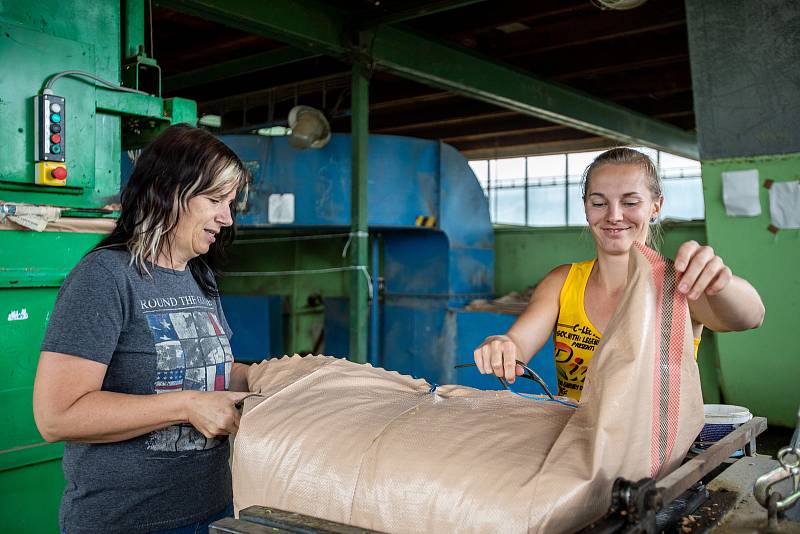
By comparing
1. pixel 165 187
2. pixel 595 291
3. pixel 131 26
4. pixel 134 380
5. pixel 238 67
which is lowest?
pixel 134 380

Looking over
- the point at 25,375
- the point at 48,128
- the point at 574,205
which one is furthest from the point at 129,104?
the point at 574,205

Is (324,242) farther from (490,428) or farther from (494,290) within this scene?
(490,428)

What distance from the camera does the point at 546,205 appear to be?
13.4 meters

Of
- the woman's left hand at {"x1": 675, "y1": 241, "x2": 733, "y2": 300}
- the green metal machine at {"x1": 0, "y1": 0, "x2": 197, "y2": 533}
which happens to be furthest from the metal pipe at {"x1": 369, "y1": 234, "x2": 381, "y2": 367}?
the woman's left hand at {"x1": 675, "y1": 241, "x2": 733, "y2": 300}

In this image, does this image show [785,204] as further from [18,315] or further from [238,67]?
[238,67]

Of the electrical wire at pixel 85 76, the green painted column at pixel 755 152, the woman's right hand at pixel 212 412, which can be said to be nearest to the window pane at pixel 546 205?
the green painted column at pixel 755 152

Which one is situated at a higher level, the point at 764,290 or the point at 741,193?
the point at 741,193

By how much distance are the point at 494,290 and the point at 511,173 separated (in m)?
8.71

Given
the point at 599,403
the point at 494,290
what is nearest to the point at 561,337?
the point at 599,403

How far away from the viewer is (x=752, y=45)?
2.88 m

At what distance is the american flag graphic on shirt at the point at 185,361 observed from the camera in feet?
3.95

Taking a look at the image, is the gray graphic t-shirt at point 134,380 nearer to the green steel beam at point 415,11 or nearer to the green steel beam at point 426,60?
the green steel beam at point 426,60

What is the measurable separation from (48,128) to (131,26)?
2.27 feet

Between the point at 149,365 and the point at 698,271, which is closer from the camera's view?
the point at 698,271
